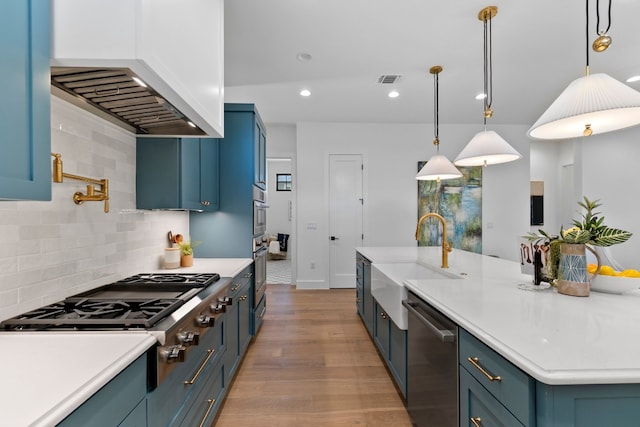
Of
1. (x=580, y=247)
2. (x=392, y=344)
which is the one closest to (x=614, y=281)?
(x=580, y=247)

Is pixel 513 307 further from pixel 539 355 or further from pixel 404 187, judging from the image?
pixel 404 187

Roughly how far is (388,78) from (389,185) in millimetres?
2237

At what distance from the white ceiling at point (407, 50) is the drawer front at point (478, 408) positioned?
249 cm

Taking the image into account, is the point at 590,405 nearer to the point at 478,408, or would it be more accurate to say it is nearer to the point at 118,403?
the point at 478,408

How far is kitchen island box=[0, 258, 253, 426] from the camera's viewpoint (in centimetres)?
62

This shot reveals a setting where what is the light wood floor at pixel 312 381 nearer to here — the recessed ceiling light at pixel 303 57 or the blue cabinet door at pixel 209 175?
Answer: the blue cabinet door at pixel 209 175

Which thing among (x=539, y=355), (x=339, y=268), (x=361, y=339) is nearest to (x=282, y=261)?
(x=339, y=268)

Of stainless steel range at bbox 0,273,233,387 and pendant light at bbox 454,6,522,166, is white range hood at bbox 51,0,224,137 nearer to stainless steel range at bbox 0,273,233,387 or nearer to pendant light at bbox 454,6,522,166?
stainless steel range at bbox 0,273,233,387

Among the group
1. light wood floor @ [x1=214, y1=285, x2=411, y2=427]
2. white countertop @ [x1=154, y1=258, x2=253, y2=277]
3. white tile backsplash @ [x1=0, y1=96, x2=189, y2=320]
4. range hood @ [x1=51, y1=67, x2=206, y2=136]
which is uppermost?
range hood @ [x1=51, y1=67, x2=206, y2=136]

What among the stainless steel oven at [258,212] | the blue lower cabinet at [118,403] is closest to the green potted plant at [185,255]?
the stainless steel oven at [258,212]

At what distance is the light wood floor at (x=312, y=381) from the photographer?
76.0 inches

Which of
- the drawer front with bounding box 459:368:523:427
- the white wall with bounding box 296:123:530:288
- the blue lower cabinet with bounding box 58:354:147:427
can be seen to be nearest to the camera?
the blue lower cabinet with bounding box 58:354:147:427

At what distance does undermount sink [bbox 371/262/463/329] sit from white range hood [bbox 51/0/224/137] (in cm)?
157

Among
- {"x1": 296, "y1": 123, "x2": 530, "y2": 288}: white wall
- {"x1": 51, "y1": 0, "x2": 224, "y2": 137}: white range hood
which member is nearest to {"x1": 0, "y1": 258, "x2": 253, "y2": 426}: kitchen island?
{"x1": 51, "y1": 0, "x2": 224, "y2": 137}: white range hood
